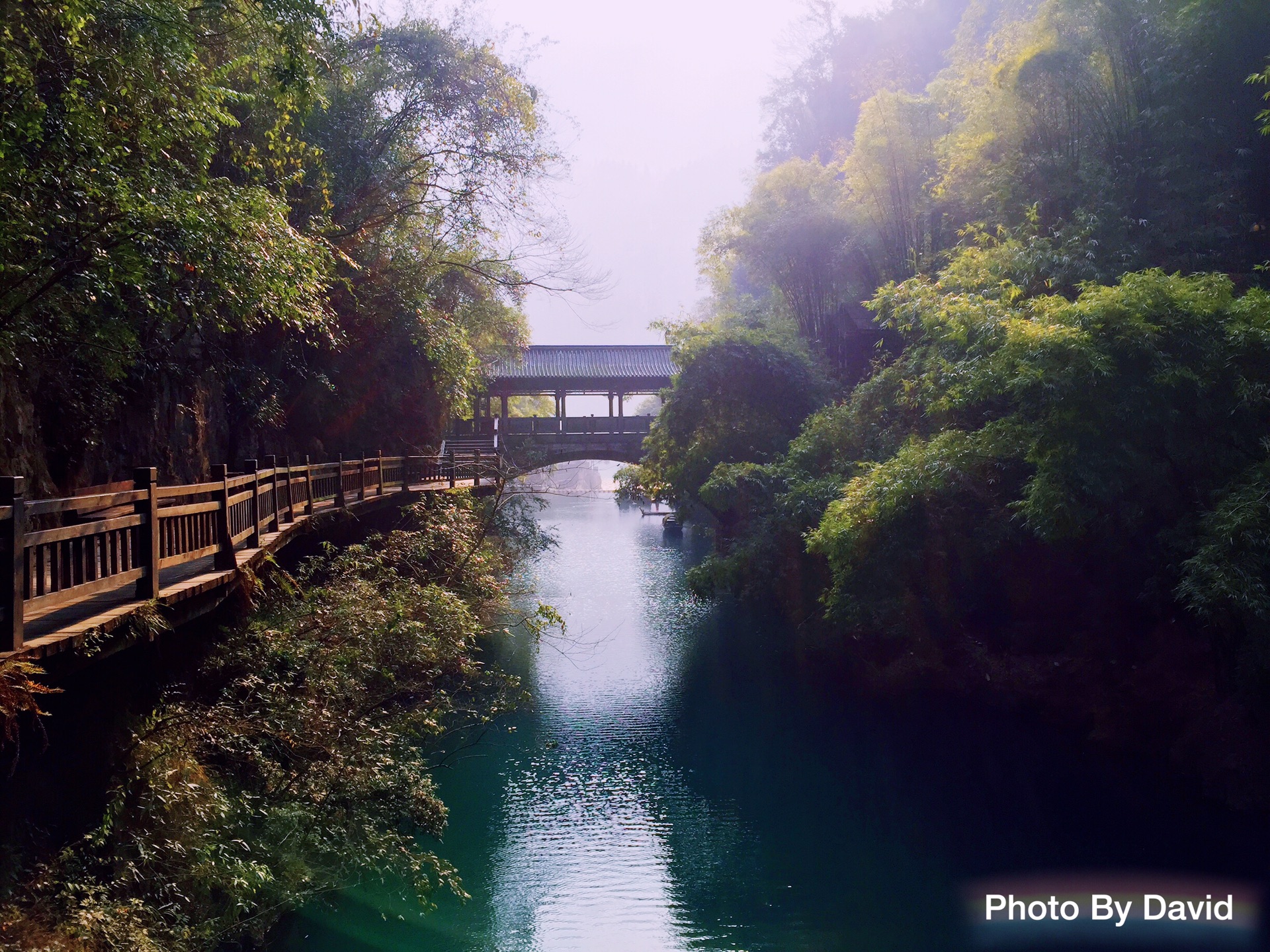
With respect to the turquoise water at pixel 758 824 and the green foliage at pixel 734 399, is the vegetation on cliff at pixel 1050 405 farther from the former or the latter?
the turquoise water at pixel 758 824

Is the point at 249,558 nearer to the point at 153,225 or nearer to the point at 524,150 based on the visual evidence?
the point at 153,225

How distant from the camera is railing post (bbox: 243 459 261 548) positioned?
20.5ft

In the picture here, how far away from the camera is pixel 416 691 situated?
8.54m

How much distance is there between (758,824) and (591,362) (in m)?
18.1

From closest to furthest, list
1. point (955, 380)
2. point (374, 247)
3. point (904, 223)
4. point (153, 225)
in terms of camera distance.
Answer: point (153, 225) < point (955, 380) < point (374, 247) < point (904, 223)

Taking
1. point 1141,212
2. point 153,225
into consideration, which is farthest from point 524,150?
point 153,225

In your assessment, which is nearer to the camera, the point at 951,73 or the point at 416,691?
the point at 416,691

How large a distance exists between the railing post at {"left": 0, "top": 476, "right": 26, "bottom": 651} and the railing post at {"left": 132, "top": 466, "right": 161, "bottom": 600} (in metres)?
0.95

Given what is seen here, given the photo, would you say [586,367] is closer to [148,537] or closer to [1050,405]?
[1050,405]

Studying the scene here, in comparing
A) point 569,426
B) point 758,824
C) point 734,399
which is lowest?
point 758,824

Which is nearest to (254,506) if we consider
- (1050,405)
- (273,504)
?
(273,504)

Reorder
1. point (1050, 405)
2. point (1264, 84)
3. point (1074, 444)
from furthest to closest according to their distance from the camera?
point (1264, 84), point (1050, 405), point (1074, 444)

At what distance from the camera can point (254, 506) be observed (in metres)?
6.35

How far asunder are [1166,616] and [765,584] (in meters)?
5.61
